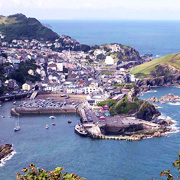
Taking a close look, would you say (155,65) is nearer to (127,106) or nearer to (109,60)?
(109,60)

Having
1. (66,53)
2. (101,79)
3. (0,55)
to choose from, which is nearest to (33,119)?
(101,79)

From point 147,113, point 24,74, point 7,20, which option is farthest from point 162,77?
point 7,20

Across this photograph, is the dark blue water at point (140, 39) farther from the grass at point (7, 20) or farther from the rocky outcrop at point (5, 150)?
the rocky outcrop at point (5, 150)

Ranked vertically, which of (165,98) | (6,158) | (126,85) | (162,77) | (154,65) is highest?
(154,65)

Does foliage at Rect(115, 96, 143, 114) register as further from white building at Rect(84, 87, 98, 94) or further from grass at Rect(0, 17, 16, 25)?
grass at Rect(0, 17, 16, 25)

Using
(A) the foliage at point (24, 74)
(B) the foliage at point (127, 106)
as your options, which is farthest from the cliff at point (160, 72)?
(B) the foliage at point (127, 106)

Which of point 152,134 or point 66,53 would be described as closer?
point 152,134

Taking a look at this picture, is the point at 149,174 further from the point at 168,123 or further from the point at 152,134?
the point at 168,123
